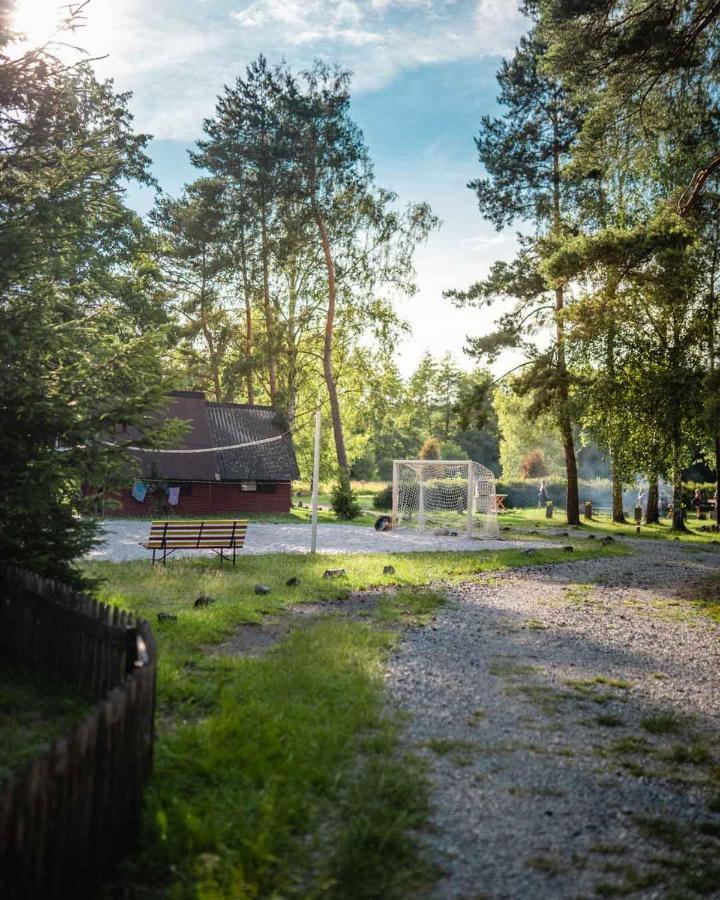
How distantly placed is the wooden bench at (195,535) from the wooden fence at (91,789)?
8.77 metres

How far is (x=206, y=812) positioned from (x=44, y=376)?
5.22m

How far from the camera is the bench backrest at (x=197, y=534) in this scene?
14562 mm

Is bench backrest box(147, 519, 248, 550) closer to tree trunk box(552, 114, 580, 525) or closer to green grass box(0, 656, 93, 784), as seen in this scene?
green grass box(0, 656, 93, 784)

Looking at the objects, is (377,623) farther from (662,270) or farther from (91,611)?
(662,270)

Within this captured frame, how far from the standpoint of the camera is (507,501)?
153 ft

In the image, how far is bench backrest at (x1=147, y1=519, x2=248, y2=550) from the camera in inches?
573

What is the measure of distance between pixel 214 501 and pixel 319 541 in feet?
34.6

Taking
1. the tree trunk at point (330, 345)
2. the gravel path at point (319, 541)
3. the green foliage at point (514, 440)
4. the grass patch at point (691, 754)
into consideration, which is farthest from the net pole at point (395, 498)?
the green foliage at point (514, 440)

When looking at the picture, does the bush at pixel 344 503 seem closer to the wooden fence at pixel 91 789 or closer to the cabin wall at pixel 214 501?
the cabin wall at pixel 214 501

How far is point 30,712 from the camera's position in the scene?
19.6ft

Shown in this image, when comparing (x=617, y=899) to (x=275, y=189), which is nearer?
(x=617, y=899)

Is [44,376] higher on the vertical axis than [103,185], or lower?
lower

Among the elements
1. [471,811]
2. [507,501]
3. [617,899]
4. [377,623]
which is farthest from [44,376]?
[507,501]

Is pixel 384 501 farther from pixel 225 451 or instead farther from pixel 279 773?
pixel 279 773
